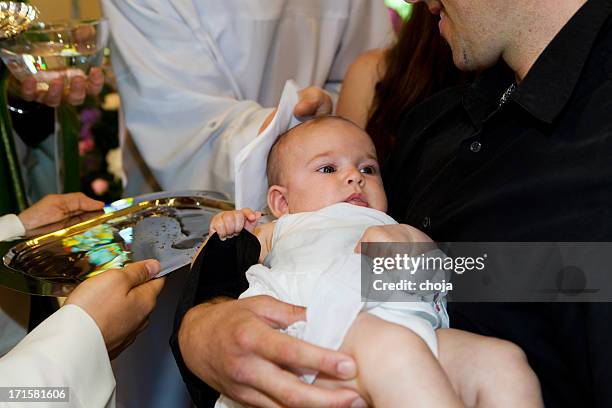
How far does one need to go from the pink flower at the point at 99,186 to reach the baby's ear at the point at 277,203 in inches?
96.8

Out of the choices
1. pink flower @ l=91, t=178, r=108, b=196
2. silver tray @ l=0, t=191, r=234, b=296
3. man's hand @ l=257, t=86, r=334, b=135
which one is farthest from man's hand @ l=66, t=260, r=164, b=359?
pink flower @ l=91, t=178, r=108, b=196

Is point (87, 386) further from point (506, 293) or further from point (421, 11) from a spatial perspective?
point (421, 11)

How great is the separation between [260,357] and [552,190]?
51cm

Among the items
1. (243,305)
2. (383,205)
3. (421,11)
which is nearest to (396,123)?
(421,11)

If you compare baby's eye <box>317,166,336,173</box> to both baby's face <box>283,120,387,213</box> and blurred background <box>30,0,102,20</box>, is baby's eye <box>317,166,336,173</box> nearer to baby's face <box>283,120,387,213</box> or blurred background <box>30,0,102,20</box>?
baby's face <box>283,120,387,213</box>

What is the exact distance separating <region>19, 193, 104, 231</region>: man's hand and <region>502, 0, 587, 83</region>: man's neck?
98 centimetres

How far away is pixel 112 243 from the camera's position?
5.44 feet

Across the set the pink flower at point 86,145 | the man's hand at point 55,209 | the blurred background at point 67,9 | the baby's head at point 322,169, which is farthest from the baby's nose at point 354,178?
the pink flower at point 86,145

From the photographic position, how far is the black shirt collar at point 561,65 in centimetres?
130

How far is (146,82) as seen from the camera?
2.39 m

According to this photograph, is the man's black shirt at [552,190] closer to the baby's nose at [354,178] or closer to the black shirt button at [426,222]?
the black shirt button at [426,222]

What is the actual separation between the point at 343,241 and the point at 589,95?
1.49 ft

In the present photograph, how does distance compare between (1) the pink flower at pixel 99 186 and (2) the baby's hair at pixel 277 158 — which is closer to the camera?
(2) the baby's hair at pixel 277 158

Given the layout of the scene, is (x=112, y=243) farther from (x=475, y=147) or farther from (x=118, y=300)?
(x=475, y=147)
